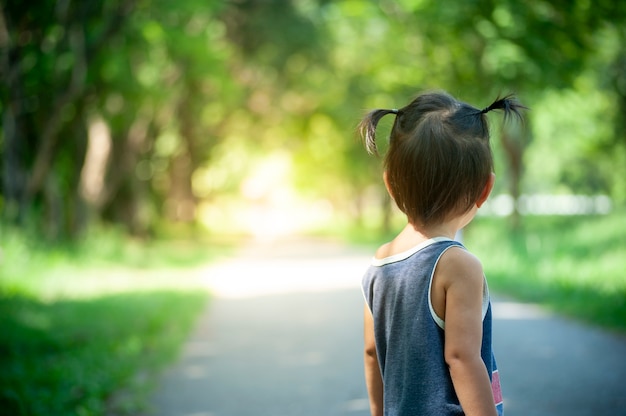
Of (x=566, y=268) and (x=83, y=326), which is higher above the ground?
(x=83, y=326)

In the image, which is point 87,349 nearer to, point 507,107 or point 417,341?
point 417,341

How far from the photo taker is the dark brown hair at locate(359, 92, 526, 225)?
6.63 ft

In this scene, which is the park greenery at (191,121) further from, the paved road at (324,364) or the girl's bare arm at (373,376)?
the girl's bare arm at (373,376)

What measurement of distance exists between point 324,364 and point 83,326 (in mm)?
3576

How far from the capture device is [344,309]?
36.1 ft

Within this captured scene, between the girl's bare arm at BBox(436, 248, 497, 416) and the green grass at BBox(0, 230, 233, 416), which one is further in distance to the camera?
the green grass at BBox(0, 230, 233, 416)

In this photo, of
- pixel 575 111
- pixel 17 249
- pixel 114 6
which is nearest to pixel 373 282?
pixel 17 249

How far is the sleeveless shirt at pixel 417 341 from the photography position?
2.00 m

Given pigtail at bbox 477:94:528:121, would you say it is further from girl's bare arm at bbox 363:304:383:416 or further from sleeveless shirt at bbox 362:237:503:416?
girl's bare arm at bbox 363:304:383:416

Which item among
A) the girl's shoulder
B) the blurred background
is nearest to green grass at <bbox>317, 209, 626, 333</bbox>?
the blurred background

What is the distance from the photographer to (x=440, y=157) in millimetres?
2018

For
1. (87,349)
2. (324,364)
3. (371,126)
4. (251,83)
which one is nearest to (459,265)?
(371,126)

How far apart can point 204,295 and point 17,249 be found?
355cm

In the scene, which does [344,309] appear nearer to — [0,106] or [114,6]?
[114,6]
